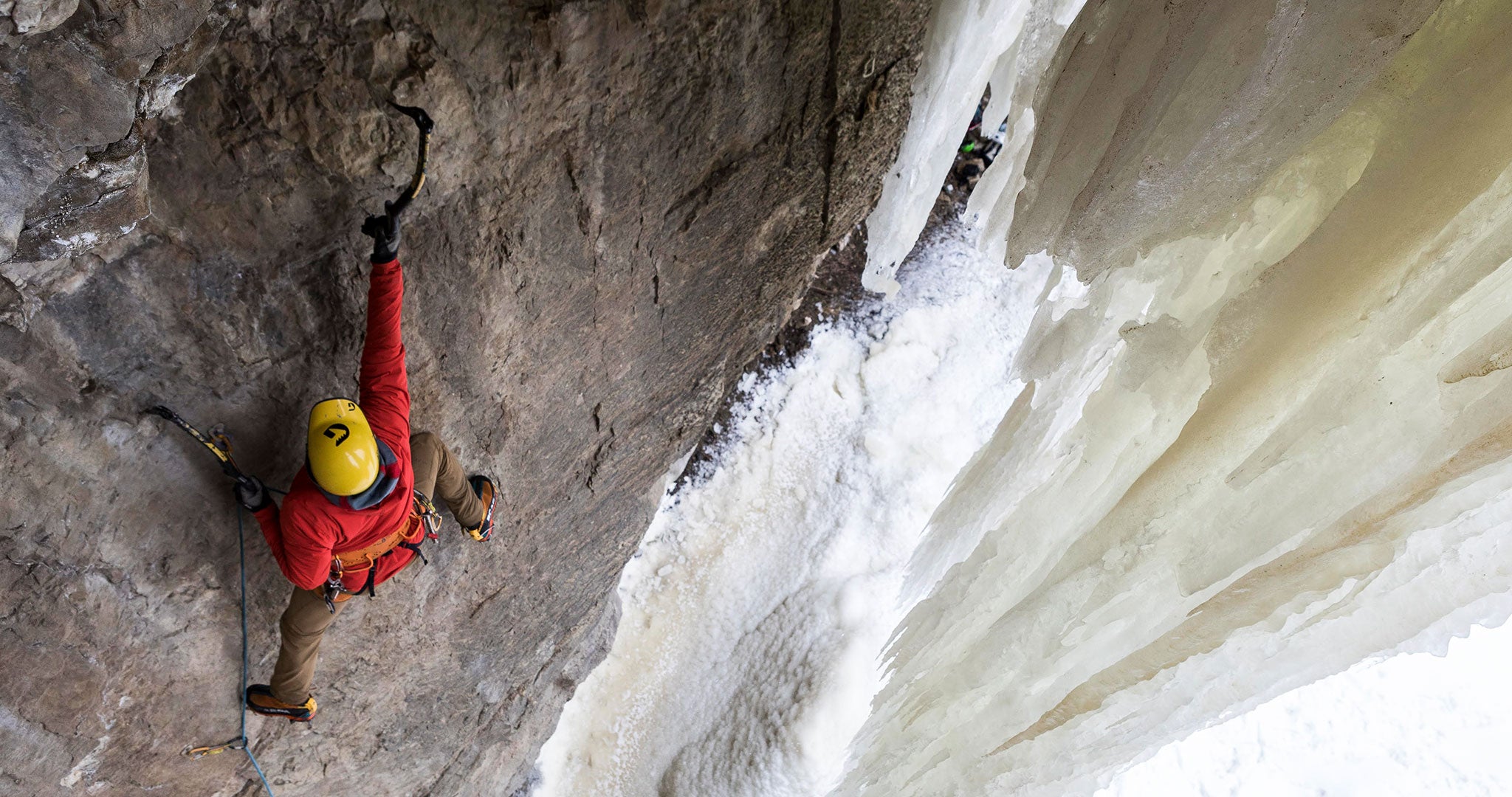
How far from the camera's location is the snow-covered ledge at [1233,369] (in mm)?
1457

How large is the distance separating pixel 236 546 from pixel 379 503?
49 cm

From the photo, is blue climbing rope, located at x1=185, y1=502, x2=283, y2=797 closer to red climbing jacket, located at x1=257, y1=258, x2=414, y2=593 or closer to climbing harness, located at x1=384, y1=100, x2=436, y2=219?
red climbing jacket, located at x1=257, y1=258, x2=414, y2=593

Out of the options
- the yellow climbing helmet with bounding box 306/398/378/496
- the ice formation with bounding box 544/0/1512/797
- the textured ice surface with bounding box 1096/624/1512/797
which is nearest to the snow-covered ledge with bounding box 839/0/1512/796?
the ice formation with bounding box 544/0/1512/797

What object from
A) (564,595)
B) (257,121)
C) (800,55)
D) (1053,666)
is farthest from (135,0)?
(564,595)

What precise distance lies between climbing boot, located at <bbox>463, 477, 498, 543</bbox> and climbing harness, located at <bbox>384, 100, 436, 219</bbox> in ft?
3.90

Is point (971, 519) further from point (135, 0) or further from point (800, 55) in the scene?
point (135, 0)

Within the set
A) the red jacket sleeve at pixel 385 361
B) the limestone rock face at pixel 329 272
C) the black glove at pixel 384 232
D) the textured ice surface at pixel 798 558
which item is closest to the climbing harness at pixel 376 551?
the limestone rock face at pixel 329 272

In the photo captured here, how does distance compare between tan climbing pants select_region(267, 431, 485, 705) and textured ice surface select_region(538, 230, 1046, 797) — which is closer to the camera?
tan climbing pants select_region(267, 431, 485, 705)

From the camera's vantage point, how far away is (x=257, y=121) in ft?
6.53

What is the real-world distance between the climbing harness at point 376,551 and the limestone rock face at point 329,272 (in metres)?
0.21

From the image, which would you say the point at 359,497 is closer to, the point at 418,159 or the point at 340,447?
the point at 340,447

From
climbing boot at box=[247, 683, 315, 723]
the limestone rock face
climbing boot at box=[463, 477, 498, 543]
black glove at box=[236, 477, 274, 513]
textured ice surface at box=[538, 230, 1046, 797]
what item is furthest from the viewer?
textured ice surface at box=[538, 230, 1046, 797]

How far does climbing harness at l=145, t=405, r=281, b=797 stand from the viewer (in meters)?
2.22

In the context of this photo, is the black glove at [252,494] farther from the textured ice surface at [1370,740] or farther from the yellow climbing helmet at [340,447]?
the textured ice surface at [1370,740]
